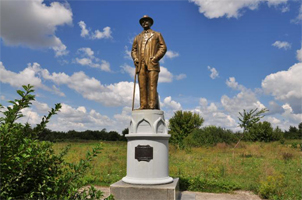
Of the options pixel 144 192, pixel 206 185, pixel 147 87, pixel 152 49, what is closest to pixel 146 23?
pixel 152 49

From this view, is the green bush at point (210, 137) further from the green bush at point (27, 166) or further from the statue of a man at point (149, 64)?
the green bush at point (27, 166)

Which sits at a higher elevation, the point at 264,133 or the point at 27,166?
the point at 264,133

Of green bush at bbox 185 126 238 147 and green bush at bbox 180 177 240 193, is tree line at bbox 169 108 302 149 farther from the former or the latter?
green bush at bbox 180 177 240 193

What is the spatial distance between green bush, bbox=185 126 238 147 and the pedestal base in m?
21.2

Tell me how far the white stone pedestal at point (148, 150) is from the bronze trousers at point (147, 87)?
0.40 m

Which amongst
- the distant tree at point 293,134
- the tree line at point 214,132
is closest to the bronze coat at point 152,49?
the tree line at point 214,132

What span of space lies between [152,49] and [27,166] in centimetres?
571

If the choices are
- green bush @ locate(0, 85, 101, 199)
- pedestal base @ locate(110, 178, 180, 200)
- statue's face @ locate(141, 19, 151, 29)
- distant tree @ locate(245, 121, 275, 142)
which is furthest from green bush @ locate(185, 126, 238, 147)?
green bush @ locate(0, 85, 101, 199)

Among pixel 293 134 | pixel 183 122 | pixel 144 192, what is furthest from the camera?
pixel 293 134

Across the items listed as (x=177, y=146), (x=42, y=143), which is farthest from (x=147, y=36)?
(x=177, y=146)

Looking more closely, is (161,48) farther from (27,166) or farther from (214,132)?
(214,132)

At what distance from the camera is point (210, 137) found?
2877 centimetres

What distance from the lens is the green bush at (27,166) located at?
7.29 feet

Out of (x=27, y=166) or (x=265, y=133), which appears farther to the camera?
(x=265, y=133)
